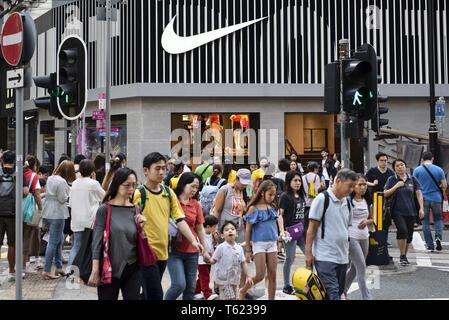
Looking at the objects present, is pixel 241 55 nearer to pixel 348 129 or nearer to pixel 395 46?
pixel 395 46

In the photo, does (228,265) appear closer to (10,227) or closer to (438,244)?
(10,227)

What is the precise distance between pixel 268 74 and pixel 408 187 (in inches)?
747

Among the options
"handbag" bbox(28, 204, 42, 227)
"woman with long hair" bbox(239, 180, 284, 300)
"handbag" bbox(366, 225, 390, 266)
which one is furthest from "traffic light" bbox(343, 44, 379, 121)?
"handbag" bbox(28, 204, 42, 227)

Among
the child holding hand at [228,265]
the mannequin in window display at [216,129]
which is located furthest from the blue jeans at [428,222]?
the mannequin in window display at [216,129]

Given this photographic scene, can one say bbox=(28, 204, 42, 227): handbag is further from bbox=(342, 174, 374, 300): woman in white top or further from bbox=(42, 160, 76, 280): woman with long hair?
bbox=(342, 174, 374, 300): woman in white top

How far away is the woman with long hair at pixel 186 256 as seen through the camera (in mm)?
6703

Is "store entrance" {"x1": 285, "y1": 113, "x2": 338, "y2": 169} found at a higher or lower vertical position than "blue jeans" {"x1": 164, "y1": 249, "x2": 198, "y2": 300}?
higher

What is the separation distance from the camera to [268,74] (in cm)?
2973

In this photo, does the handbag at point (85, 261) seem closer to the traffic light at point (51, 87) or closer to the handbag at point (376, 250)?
the traffic light at point (51, 87)

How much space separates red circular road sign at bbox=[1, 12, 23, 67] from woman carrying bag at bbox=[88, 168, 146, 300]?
6.26 ft

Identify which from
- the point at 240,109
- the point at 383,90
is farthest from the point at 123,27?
the point at 383,90

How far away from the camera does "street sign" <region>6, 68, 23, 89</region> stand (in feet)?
21.0

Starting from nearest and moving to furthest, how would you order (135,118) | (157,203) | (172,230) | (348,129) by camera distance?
(157,203) → (172,230) → (348,129) → (135,118)

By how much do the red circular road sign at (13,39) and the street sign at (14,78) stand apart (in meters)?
0.09
